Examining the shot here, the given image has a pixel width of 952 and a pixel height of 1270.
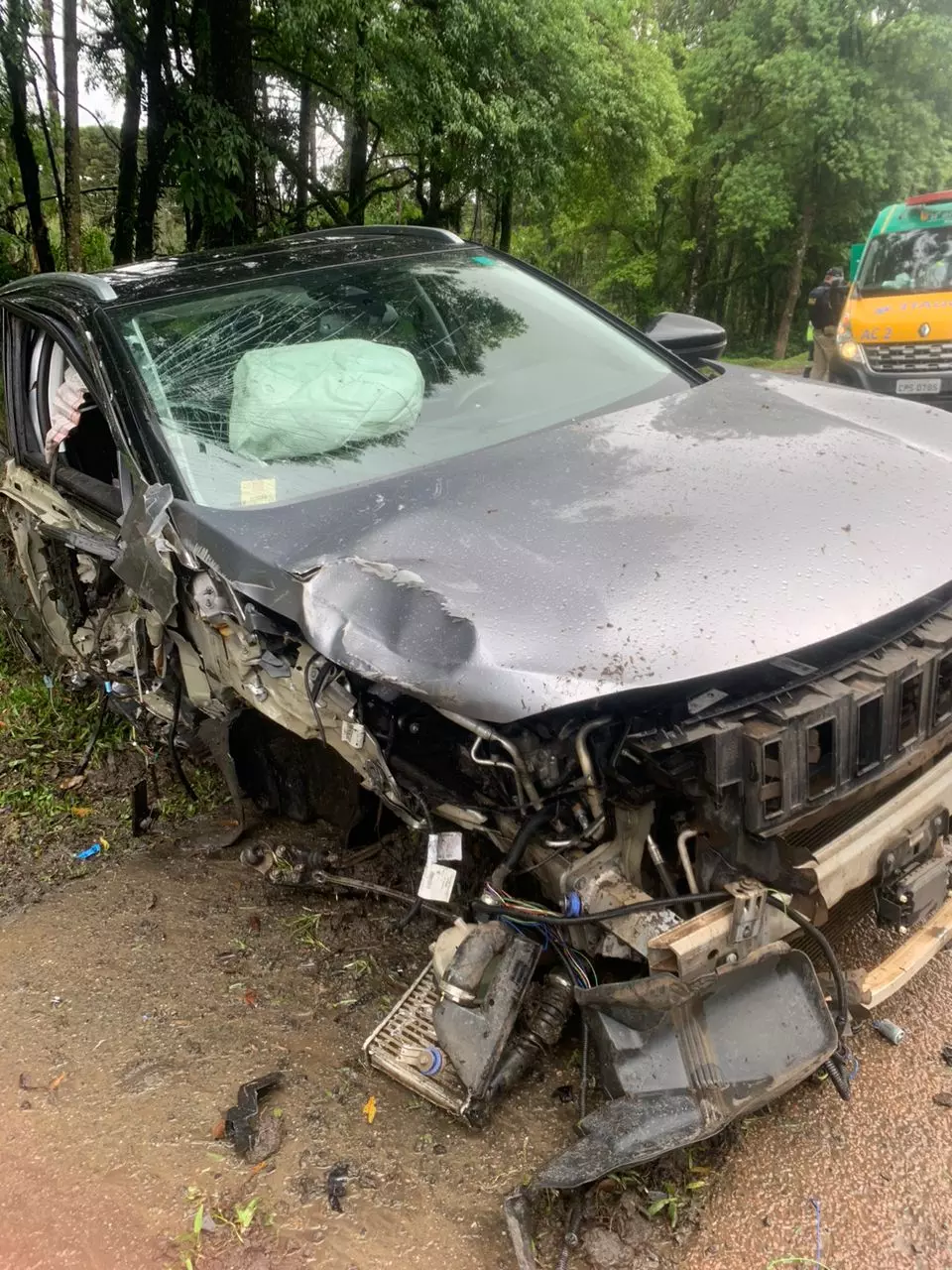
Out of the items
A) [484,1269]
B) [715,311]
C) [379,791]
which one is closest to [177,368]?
[379,791]

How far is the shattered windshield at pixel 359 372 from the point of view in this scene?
2.57 metres

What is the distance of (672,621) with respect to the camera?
177cm

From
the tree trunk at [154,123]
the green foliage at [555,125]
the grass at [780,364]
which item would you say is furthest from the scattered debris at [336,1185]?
the grass at [780,364]

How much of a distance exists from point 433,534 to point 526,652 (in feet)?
1.76

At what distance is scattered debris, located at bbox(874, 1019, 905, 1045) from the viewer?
2266 mm

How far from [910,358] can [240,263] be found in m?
7.15

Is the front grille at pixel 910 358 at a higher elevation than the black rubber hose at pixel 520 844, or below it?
higher

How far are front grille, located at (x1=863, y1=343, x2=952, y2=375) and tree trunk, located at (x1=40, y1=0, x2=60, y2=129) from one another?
24.9ft

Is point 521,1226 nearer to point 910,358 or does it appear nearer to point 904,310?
point 910,358

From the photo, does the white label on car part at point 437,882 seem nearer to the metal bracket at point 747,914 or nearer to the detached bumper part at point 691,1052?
the detached bumper part at point 691,1052

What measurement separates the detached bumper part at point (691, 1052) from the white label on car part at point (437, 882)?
0.37 m

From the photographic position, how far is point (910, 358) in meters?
8.40

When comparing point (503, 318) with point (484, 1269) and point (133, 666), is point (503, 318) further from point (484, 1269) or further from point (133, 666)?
point (484, 1269)

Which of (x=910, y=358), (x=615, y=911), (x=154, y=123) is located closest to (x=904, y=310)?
(x=910, y=358)
